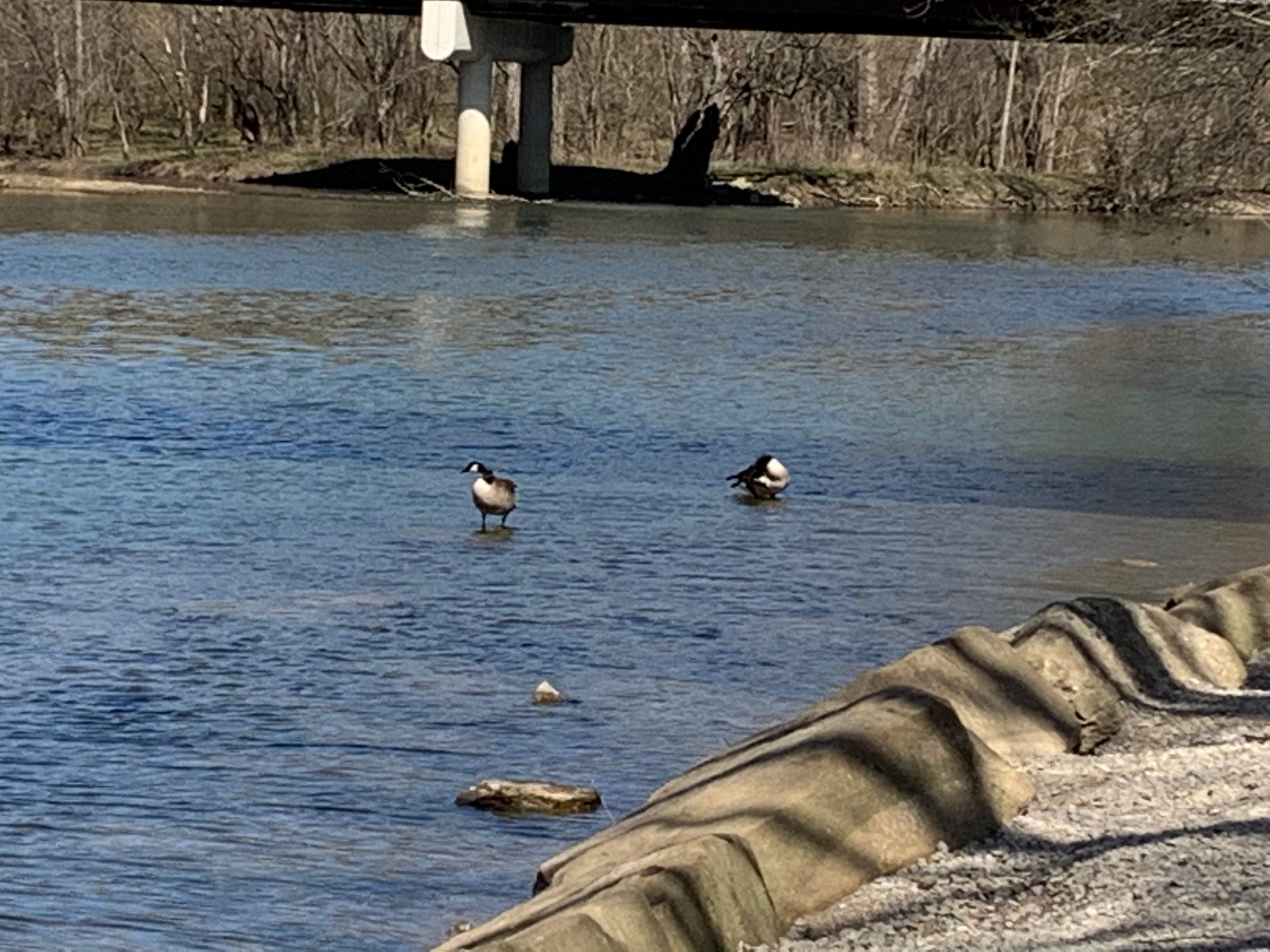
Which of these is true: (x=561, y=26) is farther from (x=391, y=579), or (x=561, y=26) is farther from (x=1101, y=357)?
(x=391, y=579)

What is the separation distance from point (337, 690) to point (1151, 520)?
7963mm

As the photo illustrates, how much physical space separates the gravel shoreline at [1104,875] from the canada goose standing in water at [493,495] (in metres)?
8.23

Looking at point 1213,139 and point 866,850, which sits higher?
point 1213,139

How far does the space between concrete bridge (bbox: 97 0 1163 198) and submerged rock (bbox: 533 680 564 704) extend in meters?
43.6

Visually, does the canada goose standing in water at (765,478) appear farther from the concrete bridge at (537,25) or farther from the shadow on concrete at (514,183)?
the shadow on concrete at (514,183)

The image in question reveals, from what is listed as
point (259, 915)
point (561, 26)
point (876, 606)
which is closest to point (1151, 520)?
point (876, 606)

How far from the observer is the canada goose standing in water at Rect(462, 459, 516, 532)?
15812 mm

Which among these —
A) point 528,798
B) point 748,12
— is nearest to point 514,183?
point 748,12

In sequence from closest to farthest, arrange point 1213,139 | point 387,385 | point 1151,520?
point 1151,520, point 1213,139, point 387,385

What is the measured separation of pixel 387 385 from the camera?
23797 millimetres

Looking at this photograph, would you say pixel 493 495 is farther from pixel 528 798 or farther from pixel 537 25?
Answer: pixel 537 25

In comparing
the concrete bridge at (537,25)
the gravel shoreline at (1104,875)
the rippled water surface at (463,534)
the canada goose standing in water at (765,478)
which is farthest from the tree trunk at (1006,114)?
the gravel shoreline at (1104,875)

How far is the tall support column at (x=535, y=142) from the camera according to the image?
2569 inches

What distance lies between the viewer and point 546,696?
11156 millimetres
